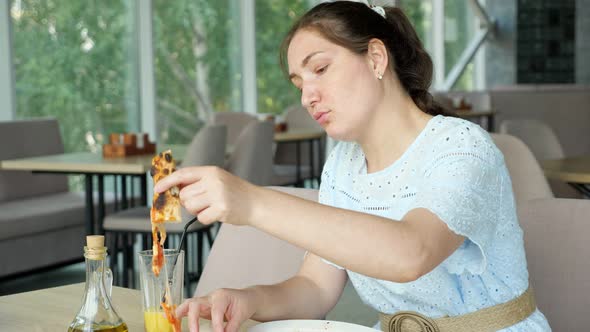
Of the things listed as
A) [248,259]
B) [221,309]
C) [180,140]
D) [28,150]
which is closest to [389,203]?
[221,309]

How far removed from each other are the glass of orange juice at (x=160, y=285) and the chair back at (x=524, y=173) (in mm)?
1334

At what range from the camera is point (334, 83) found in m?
1.24

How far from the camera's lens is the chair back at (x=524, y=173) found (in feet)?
7.37

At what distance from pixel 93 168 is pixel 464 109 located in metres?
4.87

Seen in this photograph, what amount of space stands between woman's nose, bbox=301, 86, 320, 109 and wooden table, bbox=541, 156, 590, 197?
5.98 feet

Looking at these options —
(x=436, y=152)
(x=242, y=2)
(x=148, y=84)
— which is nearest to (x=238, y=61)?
(x=242, y=2)

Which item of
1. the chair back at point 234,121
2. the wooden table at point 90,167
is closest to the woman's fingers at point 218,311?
the wooden table at point 90,167

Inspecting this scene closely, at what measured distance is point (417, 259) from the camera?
1.01 metres

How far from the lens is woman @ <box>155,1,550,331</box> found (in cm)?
100

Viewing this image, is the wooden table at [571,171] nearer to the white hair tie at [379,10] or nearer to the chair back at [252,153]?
the chair back at [252,153]

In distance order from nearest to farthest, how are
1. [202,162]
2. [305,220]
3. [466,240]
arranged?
1. [305,220]
2. [466,240]
3. [202,162]

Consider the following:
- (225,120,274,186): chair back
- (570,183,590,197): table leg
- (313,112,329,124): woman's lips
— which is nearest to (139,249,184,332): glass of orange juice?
(313,112,329,124): woman's lips

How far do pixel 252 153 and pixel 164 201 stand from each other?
323 cm

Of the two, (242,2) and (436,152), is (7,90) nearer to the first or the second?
(242,2)
